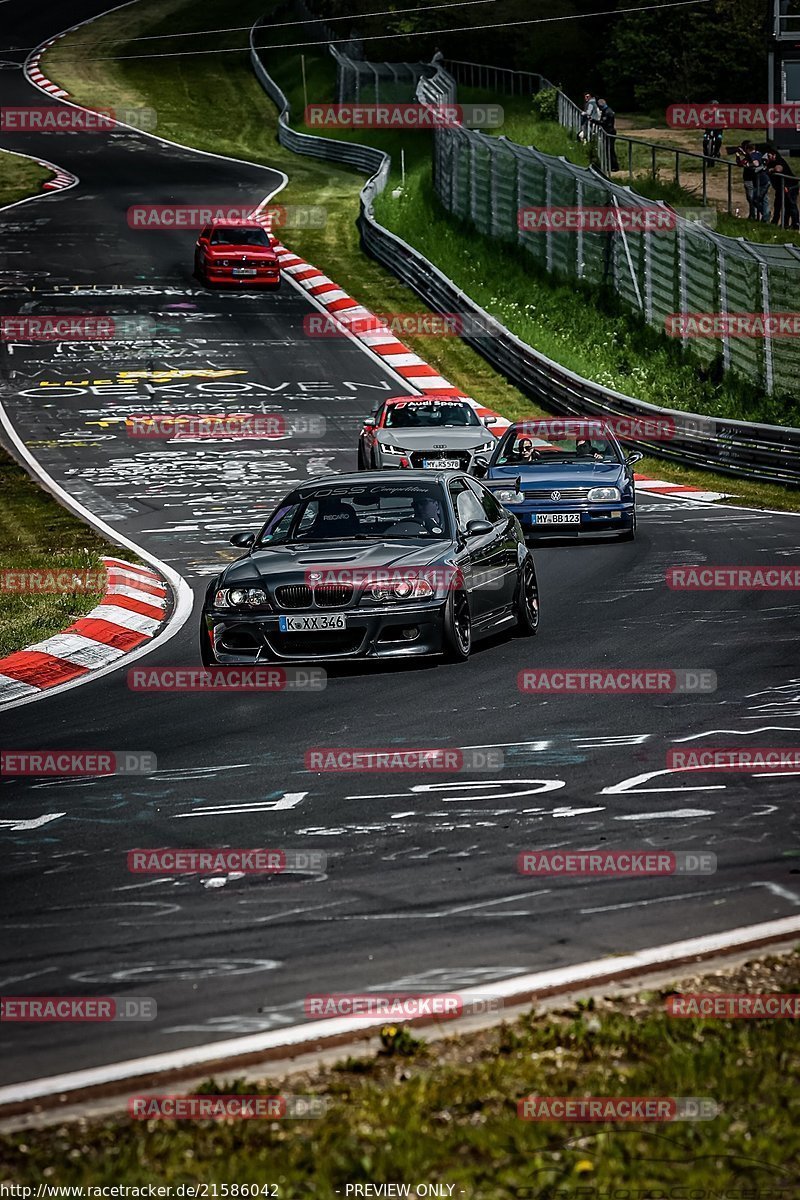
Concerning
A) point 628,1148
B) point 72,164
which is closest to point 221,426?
point 628,1148

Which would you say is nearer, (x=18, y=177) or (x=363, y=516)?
(x=363, y=516)

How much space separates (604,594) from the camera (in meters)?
15.7

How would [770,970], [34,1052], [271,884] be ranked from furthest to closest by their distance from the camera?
[271,884] → [770,970] → [34,1052]

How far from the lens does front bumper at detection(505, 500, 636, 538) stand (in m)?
19.0

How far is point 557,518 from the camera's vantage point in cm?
1919

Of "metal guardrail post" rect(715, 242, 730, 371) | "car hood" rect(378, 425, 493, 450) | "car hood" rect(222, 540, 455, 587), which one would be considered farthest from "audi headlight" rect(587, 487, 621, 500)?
"metal guardrail post" rect(715, 242, 730, 371)

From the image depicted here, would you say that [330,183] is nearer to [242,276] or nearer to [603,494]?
[242,276]

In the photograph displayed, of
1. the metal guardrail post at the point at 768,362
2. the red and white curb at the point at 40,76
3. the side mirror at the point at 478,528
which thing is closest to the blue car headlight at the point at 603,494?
the side mirror at the point at 478,528

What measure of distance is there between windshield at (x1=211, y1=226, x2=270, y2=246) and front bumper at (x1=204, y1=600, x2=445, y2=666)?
96.7 ft

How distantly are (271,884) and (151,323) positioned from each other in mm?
31198

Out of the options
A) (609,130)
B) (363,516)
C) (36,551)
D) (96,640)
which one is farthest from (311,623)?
(609,130)

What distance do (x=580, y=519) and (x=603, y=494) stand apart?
38 centimetres

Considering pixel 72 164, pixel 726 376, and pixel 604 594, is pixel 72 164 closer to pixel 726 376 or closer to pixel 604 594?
pixel 726 376

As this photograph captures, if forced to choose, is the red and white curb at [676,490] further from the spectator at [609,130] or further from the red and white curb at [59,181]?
the red and white curb at [59,181]
